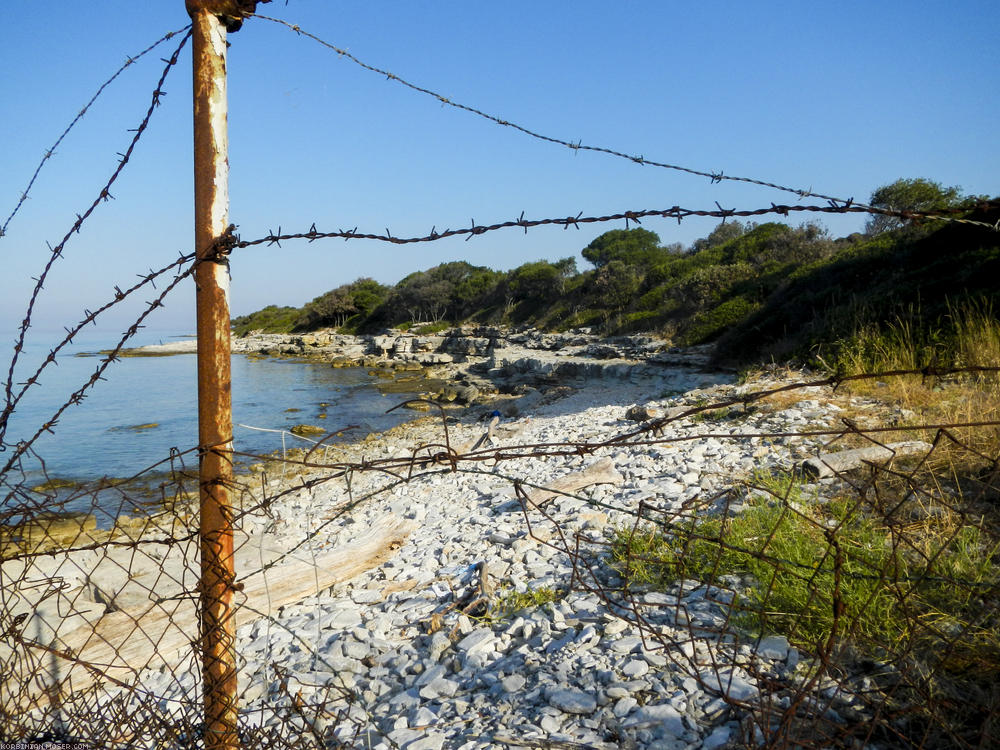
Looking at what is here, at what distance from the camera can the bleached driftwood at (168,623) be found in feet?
9.04

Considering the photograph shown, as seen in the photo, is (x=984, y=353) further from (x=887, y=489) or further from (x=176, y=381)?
(x=176, y=381)

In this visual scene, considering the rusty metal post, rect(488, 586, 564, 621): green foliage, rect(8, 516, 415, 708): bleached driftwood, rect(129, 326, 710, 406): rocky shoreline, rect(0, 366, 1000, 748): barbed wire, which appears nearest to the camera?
rect(0, 366, 1000, 748): barbed wire

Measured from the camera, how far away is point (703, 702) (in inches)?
87.3

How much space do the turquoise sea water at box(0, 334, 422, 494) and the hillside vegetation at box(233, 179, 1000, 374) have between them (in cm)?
798

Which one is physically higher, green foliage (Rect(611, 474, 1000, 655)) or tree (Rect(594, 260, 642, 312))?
tree (Rect(594, 260, 642, 312))

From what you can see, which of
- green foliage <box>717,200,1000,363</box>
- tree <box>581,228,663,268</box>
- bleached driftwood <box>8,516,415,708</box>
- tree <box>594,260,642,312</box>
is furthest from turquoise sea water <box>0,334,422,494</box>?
tree <box>581,228,663,268</box>

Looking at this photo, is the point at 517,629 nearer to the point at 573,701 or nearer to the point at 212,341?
the point at 573,701

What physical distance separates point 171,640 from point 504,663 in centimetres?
195

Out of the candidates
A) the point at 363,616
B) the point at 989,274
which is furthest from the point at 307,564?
the point at 989,274

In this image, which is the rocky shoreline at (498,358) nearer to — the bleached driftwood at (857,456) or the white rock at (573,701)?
the bleached driftwood at (857,456)

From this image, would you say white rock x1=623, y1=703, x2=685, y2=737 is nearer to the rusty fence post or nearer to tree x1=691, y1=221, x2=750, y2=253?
the rusty fence post

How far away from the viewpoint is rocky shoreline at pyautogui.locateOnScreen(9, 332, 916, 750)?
2.13m

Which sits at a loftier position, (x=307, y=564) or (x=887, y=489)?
(x=887, y=489)

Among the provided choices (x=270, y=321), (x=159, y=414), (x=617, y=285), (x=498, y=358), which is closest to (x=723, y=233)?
(x=617, y=285)
